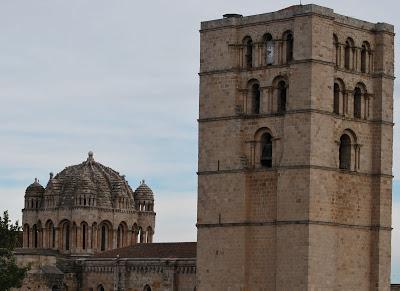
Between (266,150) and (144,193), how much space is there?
157 feet

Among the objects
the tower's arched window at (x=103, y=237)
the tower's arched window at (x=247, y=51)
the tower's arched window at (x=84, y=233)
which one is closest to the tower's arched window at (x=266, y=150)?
the tower's arched window at (x=247, y=51)

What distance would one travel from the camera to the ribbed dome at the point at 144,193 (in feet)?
355

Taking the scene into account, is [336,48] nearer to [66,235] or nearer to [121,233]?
[66,235]

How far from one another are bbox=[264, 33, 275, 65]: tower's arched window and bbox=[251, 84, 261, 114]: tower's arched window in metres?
1.13

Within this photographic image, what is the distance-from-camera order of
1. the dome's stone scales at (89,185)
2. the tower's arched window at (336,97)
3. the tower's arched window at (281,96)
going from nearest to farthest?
the tower's arched window at (281,96) < the tower's arched window at (336,97) < the dome's stone scales at (89,185)

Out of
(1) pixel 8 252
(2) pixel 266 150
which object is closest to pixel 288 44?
(2) pixel 266 150

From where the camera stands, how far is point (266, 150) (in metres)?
61.2

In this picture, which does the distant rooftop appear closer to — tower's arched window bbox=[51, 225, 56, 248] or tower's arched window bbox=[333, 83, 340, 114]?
tower's arched window bbox=[333, 83, 340, 114]

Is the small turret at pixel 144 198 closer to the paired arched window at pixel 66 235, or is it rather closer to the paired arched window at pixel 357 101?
the paired arched window at pixel 66 235

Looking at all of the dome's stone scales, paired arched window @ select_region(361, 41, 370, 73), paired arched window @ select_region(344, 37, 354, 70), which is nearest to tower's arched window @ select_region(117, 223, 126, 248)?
the dome's stone scales

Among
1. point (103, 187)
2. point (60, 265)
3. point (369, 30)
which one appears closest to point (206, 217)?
point (369, 30)

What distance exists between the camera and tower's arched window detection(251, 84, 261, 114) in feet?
201

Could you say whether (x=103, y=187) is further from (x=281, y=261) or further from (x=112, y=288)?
(x=281, y=261)

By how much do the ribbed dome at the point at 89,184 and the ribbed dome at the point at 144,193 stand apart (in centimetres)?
180
